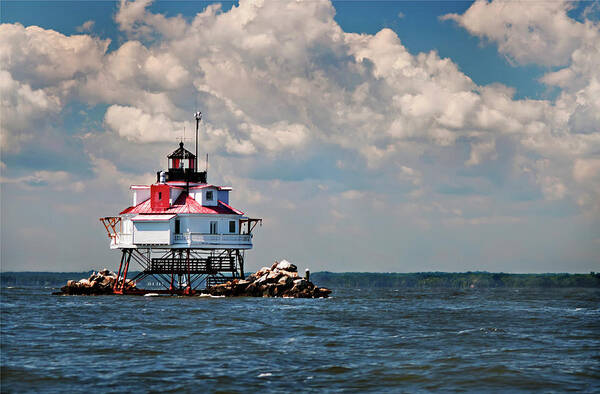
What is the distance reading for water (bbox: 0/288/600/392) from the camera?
23.7m

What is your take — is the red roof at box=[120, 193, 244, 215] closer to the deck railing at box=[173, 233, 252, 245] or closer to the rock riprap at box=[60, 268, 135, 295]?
the deck railing at box=[173, 233, 252, 245]

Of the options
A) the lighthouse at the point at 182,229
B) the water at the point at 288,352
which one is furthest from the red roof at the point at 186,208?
the water at the point at 288,352

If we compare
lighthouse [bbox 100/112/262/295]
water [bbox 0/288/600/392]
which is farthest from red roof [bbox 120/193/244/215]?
water [bbox 0/288/600/392]

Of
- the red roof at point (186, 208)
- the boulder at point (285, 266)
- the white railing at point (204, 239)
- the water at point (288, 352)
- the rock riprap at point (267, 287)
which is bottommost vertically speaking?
the water at point (288, 352)

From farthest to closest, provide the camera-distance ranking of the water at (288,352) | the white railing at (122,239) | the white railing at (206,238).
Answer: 1. the white railing at (122,239)
2. the white railing at (206,238)
3. the water at (288,352)

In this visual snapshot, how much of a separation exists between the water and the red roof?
65.0ft

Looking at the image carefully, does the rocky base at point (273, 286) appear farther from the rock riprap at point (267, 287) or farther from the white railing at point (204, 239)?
the white railing at point (204, 239)

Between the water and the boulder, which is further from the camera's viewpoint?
the boulder

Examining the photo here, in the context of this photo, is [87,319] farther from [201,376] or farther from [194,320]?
[201,376]

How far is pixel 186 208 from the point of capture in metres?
68.5

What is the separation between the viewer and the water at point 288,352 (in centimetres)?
2373

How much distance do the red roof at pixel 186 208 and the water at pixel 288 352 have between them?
19806 mm

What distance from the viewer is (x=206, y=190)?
7031 centimetres

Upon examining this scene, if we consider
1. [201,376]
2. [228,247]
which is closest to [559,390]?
[201,376]
